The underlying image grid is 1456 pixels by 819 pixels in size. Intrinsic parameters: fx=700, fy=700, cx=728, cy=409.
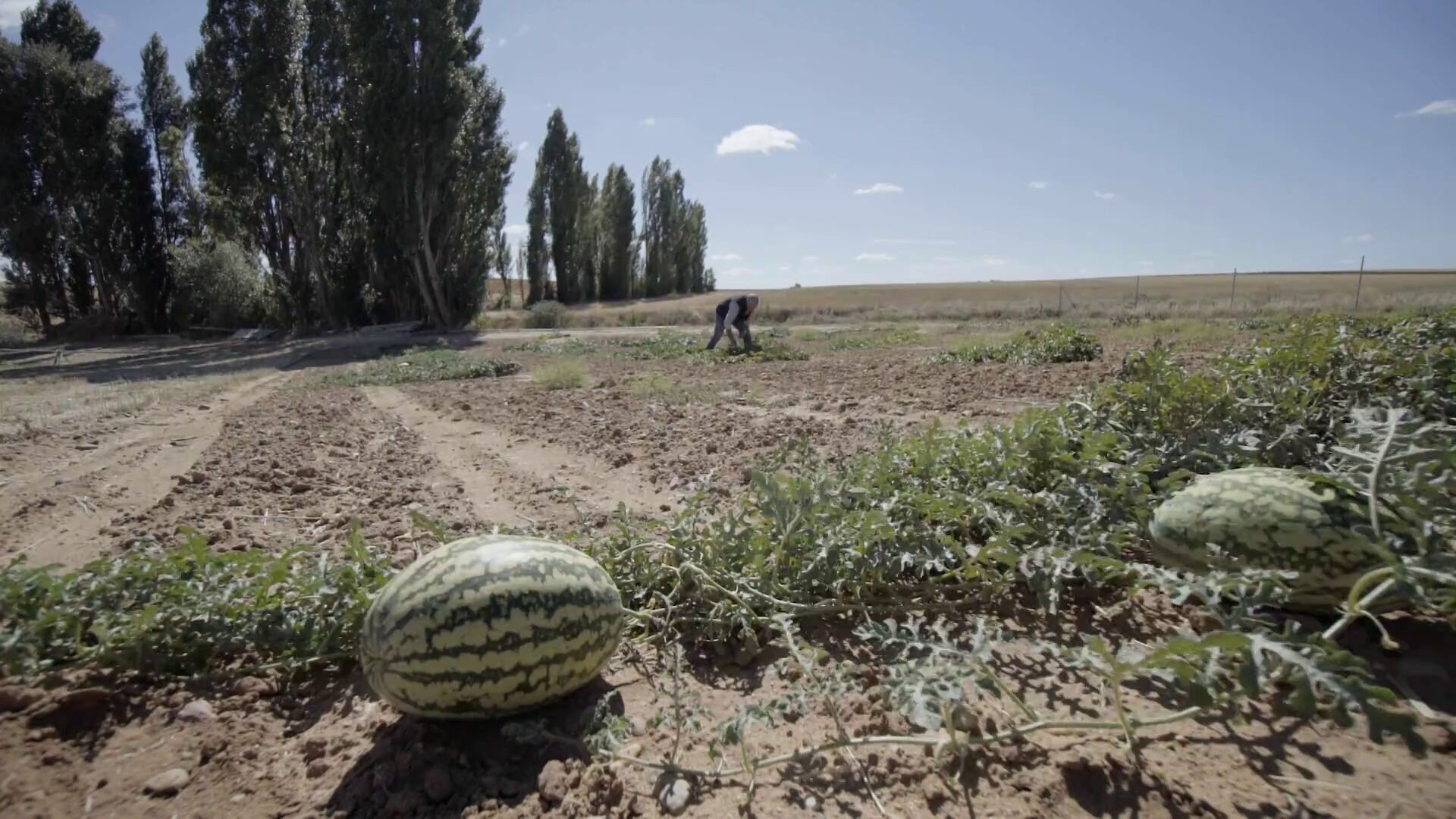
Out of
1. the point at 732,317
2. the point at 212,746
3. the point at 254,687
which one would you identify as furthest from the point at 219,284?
the point at 212,746

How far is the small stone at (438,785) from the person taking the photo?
1865 mm

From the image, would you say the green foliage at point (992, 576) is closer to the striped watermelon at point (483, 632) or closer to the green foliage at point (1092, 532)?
the green foliage at point (1092, 532)

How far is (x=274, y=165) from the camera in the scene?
1024 inches

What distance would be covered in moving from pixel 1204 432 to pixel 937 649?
87.6 inches

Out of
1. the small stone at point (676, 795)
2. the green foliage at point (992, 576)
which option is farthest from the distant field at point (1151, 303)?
the small stone at point (676, 795)

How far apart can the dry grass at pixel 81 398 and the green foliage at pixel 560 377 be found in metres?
4.48

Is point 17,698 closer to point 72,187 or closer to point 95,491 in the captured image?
point 95,491

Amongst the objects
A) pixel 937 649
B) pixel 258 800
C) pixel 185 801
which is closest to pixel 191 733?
pixel 185 801

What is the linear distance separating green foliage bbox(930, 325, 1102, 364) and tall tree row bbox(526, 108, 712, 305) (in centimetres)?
4395

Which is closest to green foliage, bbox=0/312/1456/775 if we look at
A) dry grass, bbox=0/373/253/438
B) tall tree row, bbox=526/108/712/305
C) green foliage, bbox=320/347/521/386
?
dry grass, bbox=0/373/253/438

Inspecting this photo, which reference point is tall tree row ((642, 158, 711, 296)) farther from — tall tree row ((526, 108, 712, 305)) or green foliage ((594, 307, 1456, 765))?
green foliage ((594, 307, 1456, 765))

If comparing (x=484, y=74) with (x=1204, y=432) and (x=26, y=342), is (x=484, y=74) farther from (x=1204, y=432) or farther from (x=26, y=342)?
(x=1204, y=432)

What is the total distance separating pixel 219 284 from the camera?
98.8 ft

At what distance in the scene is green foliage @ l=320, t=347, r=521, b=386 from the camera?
11617 mm
